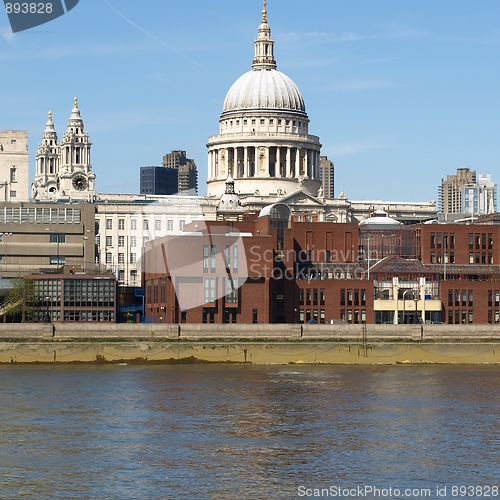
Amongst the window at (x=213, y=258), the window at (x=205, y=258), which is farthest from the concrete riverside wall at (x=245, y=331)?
the window at (x=213, y=258)

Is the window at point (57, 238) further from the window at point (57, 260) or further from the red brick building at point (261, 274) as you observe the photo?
the red brick building at point (261, 274)

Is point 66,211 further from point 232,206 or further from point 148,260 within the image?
point 232,206

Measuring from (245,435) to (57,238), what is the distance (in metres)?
83.8

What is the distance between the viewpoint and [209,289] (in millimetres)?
114125

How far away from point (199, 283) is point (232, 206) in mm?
65606

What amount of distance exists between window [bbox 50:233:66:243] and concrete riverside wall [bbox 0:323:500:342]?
124 ft

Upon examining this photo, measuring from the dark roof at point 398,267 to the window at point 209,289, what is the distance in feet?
Result: 60.4

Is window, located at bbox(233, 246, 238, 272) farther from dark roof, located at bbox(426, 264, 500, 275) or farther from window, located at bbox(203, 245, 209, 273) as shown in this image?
dark roof, located at bbox(426, 264, 500, 275)

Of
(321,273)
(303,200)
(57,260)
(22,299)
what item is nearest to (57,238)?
(57,260)

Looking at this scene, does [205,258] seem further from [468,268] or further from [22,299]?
[468,268]

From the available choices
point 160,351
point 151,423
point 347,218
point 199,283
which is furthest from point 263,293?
point 347,218

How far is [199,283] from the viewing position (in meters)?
114

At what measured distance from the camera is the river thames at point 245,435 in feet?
169

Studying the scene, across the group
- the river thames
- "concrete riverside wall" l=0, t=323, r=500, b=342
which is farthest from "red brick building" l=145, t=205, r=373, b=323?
the river thames
